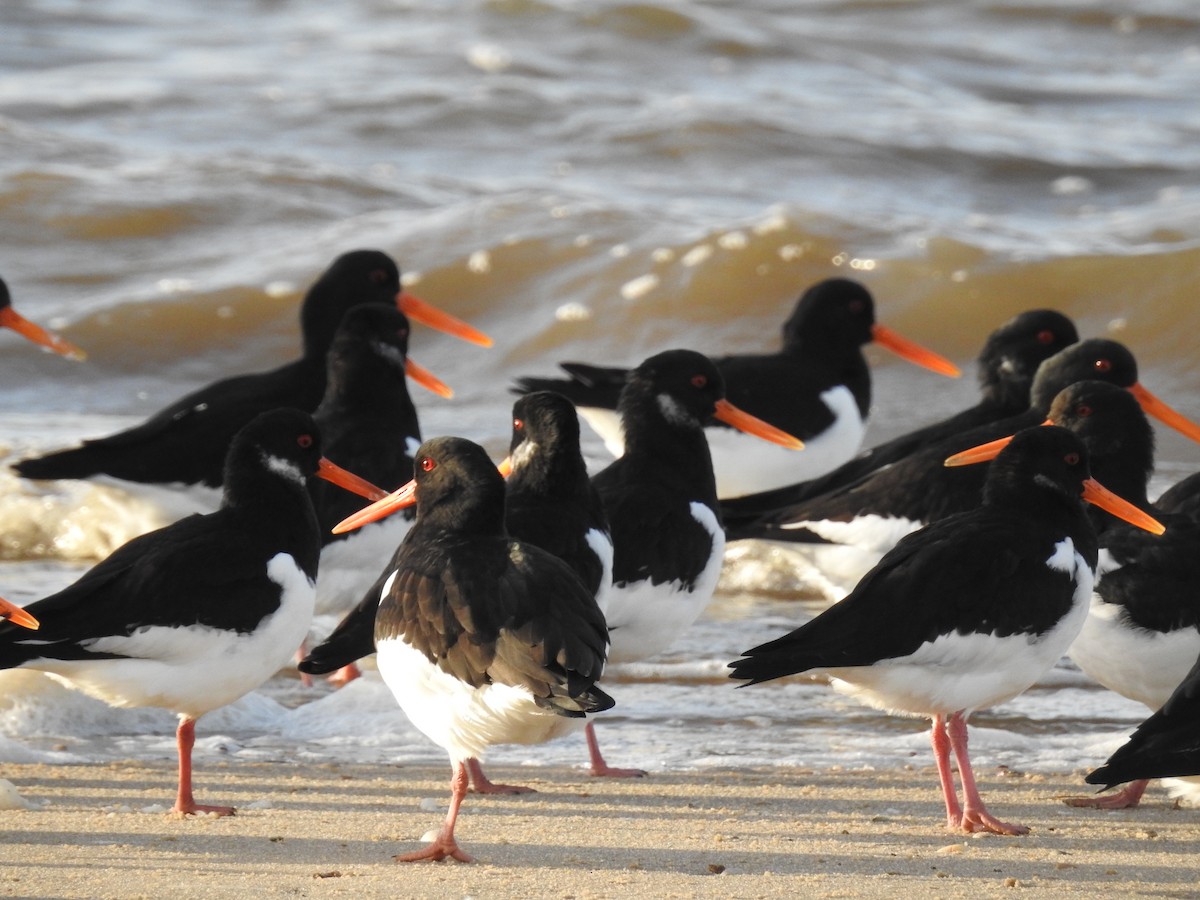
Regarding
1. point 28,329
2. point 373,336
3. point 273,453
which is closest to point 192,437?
point 373,336

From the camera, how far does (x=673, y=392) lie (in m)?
5.94

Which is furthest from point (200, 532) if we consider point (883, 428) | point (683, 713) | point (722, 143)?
point (722, 143)

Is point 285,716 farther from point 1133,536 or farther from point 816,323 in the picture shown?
point 816,323

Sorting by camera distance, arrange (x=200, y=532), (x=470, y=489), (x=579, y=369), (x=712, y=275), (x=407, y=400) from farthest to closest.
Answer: (x=712, y=275)
(x=579, y=369)
(x=407, y=400)
(x=200, y=532)
(x=470, y=489)

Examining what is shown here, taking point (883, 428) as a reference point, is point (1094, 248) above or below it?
above

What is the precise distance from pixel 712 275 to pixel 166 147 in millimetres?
6513

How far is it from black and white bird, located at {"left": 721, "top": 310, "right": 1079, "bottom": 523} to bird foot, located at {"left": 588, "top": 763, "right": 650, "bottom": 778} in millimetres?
1884

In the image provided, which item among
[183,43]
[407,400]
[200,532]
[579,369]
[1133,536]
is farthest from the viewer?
[183,43]

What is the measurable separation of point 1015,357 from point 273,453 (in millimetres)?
3383

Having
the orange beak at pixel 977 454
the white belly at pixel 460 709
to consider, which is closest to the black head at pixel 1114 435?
the orange beak at pixel 977 454

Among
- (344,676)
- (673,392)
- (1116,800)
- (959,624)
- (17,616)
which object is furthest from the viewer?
(344,676)

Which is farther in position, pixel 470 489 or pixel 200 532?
pixel 200 532

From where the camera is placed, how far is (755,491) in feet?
26.3

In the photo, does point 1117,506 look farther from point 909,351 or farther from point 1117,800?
point 909,351
